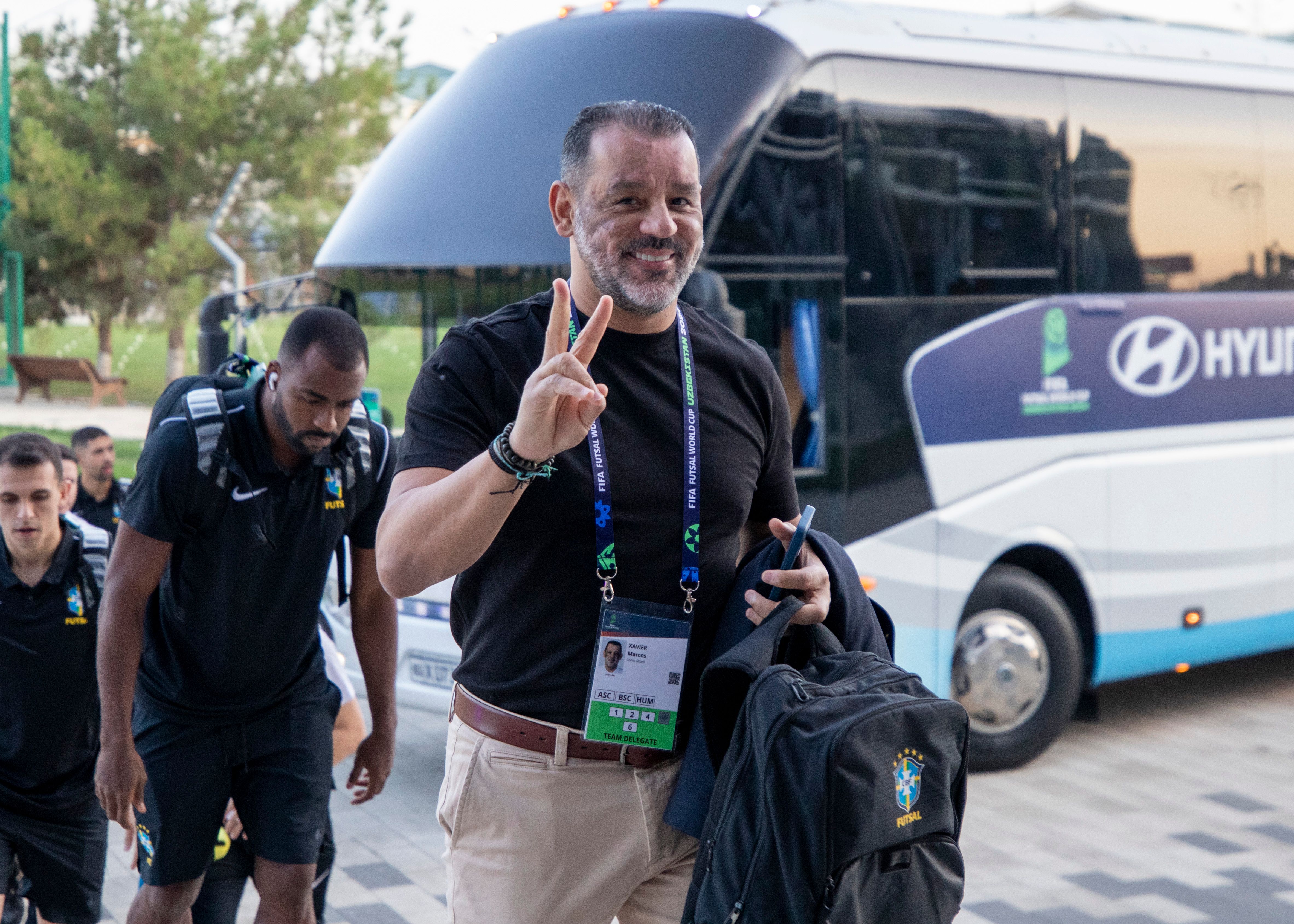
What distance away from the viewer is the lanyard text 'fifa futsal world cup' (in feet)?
7.55

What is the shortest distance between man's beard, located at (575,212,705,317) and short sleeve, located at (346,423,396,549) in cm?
163

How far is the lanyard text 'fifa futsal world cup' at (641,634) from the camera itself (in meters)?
2.30

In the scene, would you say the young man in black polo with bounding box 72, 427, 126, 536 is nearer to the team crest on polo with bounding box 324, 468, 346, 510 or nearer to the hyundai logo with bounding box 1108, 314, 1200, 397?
the team crest on polo with bounding box 324, 468, 346, 510

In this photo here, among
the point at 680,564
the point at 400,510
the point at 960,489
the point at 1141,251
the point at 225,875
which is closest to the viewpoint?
the point at 400,510

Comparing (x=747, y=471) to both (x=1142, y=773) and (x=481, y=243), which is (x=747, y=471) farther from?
(x=1142, y=773)

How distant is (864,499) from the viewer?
20.2 feet

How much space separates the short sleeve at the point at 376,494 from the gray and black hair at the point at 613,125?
5.32ft

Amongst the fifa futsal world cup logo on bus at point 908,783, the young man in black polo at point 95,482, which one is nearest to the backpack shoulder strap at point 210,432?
the fifa futsal world cup logo on bus at point 908,783

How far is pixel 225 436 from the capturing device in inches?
139

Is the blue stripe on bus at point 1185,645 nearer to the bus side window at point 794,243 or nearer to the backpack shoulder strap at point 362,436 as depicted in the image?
the bus side window at point 794,243

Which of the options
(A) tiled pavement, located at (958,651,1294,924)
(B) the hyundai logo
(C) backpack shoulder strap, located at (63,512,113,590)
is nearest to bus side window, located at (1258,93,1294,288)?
(B) the hyundai logo

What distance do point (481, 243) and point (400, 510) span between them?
159 inches

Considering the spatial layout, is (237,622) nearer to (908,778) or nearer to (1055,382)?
(908,778)

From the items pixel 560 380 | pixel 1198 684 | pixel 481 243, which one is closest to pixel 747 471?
pixel 560 380
